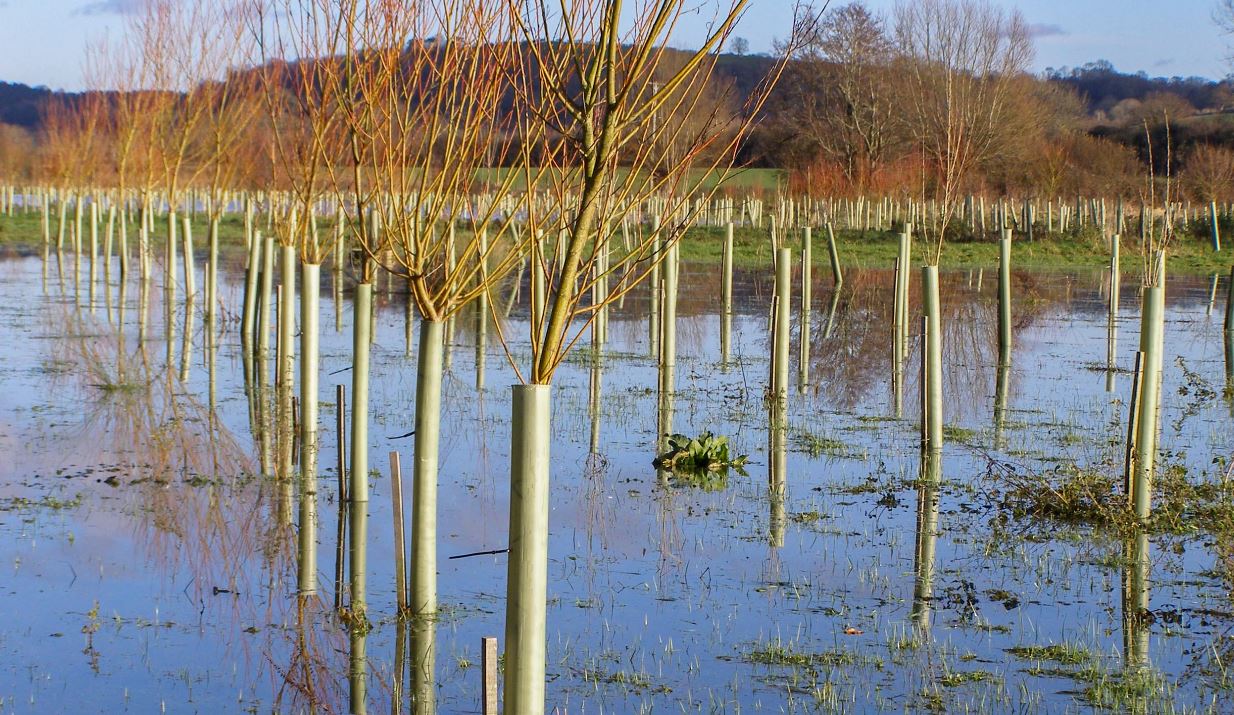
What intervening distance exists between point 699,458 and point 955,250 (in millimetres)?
29225

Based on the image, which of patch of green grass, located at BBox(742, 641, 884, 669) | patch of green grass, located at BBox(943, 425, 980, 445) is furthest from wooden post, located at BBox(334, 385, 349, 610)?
patch of green grass, located at BBox(943, 425, 980, 445)

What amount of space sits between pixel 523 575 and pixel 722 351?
12.7 metres

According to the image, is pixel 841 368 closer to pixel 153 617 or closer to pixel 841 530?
pixel 841 530

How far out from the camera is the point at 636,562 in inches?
273

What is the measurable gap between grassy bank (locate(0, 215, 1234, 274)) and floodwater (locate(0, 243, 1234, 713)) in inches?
848

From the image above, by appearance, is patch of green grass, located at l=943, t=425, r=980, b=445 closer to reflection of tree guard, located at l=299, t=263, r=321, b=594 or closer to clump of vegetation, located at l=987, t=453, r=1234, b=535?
clump of vegetation, located at l=987, t=453, r=1234, b=535

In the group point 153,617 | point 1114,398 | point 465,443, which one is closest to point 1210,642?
point 153,617

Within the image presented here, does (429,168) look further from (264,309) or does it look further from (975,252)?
(975,252)

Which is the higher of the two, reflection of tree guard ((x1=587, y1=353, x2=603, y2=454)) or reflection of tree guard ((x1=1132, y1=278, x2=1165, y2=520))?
reflection of tree guard ((x1=1132, y1=278, x2=1165, y2=520))

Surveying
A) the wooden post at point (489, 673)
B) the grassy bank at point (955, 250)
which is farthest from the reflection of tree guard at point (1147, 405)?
the grassy bank at point (955, 250)

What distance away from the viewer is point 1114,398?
12766 millimetres

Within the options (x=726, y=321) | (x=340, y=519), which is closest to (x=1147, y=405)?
(x=340, y=519)

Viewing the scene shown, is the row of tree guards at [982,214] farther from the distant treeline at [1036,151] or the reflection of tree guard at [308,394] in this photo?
the reflection of tree guard at [308,394]

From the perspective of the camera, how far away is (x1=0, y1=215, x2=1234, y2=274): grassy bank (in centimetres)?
3406
